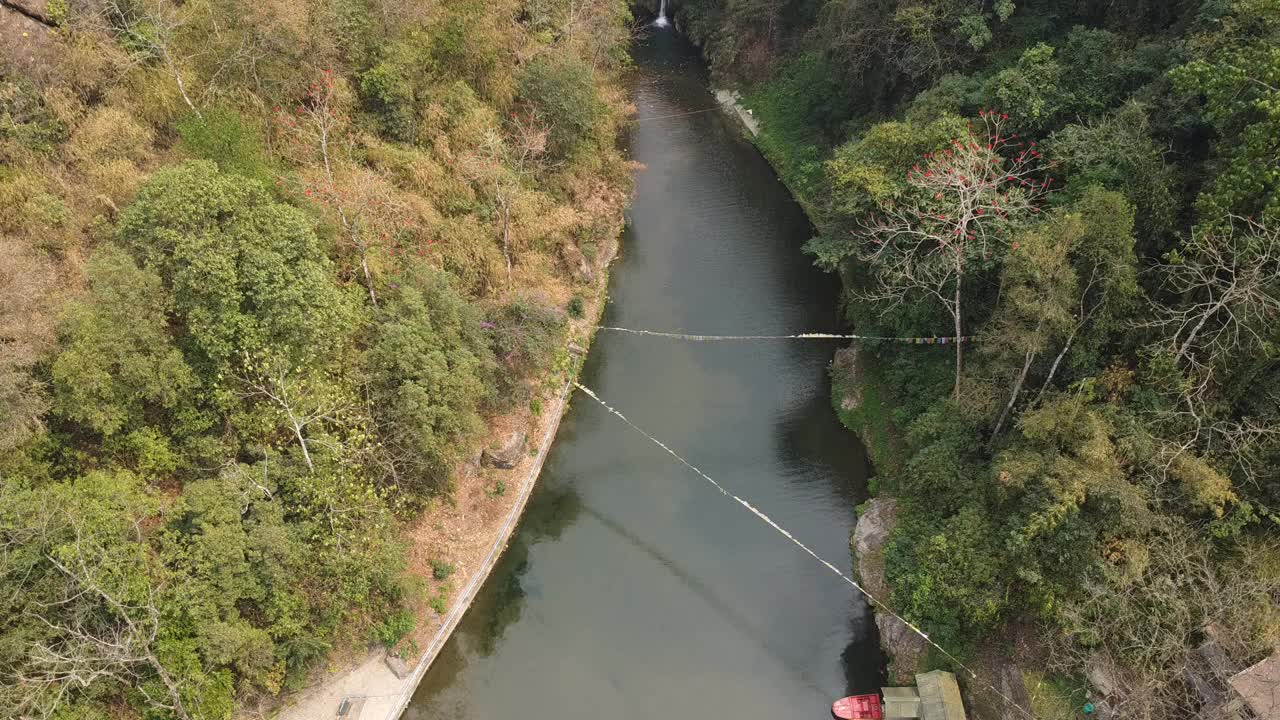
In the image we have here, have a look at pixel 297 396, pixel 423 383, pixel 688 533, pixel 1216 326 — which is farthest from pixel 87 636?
pixel 1216 326

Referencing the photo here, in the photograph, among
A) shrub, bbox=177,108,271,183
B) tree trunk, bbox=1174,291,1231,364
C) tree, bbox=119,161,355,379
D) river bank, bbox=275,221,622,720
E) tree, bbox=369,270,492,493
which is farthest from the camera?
shrub, bbox=177,108,271,183

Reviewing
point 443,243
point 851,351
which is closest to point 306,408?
point 443,243

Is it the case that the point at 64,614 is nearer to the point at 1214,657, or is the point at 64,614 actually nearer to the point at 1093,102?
the point at 1214,657

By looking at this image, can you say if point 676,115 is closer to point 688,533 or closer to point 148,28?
point 148,28

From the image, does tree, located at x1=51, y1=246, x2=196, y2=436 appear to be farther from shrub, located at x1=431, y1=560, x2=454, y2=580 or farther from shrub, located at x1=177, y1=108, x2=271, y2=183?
shrub, located at x1=431, y1=560, x2=454, y2=580

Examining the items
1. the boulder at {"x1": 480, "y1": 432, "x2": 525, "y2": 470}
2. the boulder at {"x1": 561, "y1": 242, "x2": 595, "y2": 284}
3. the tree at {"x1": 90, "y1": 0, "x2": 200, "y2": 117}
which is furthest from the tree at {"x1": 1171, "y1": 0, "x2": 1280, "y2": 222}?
the tree at {"x1": 90, "y1": 0, "x2": 200, "y2": 117}

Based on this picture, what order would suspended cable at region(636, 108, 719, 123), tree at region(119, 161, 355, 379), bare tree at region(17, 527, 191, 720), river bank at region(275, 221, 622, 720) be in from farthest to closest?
suspended cable at region(636, 108, 719, 123) < river bank at region(275, 221, 622, 720) < tree at region(119, 161, 355, 379) < bare tree at region(17, 527, 191, 720)
